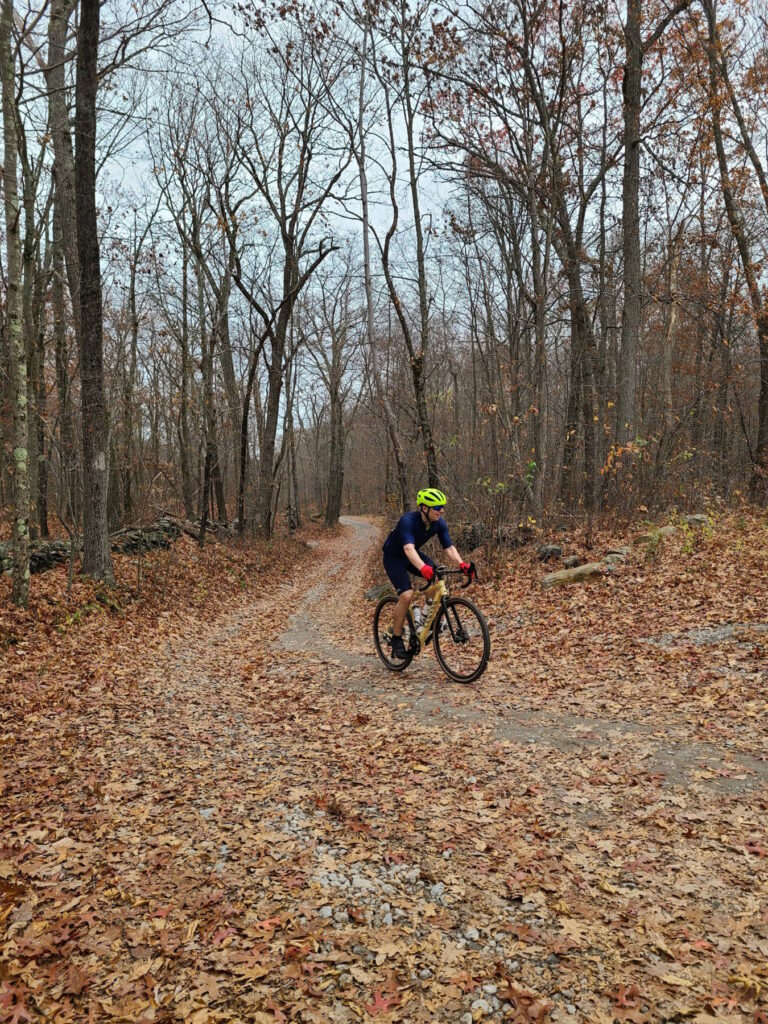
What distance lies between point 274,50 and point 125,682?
1872 cm

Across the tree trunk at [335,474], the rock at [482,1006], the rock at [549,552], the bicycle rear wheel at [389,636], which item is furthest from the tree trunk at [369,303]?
the tree trunk at [335,474]

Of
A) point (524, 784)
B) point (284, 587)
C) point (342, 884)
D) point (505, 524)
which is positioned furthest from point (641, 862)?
point (284, 587)

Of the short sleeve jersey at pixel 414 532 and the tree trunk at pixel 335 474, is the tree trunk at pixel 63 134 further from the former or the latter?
the tree trunk at pixel 335 474

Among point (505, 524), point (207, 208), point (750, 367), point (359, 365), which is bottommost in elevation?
point (505, 524)

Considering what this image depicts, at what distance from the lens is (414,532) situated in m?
7.07

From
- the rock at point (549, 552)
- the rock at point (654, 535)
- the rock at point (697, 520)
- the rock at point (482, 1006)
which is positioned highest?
the rock at point (697, 520)

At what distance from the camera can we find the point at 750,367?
805 inches

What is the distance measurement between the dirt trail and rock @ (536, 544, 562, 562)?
4.34 metres

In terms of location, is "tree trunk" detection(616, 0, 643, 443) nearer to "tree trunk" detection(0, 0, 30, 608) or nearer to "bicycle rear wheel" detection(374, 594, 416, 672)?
"bicycle rear wheel" detection(374, 594, 416, 672)

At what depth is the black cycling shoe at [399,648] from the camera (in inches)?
304

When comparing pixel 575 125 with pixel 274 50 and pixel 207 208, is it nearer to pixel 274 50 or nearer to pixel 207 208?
pixel 274 50

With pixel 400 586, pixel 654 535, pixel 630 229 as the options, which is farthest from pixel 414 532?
pixel 630 229

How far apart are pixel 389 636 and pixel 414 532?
1609mm

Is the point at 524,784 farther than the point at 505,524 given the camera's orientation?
No
